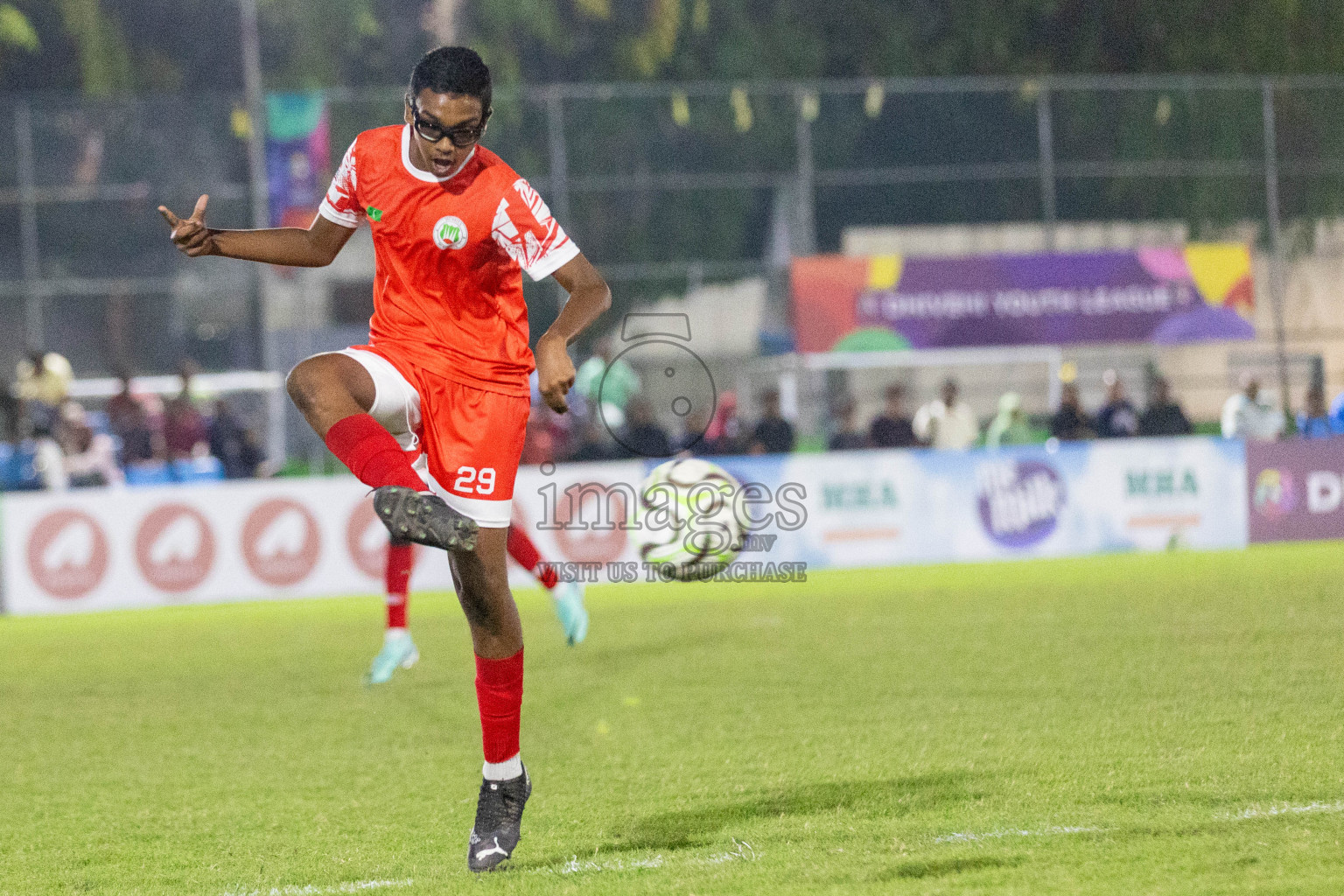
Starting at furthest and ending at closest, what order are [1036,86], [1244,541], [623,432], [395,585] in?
1. [1036,86]
2. [623,432]
3. [1244,541]
4. [395,585]

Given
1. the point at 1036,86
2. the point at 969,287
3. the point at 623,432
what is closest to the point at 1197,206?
the point at 1036,86

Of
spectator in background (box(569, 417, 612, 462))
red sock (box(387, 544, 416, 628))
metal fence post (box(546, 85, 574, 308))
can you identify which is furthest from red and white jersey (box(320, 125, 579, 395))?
metal fence post (box(546, 85, 574, 308))

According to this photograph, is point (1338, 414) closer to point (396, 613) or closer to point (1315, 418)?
point (1315, 418)

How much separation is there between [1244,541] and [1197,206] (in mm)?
11195

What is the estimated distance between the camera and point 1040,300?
2367cm

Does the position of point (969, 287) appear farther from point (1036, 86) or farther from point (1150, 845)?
point (1150, 845)

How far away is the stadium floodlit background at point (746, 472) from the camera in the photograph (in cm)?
523

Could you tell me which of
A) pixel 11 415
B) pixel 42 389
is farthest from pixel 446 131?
pixel 42 389

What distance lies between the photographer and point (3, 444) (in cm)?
1741

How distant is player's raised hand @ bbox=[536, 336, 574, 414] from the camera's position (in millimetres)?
4355

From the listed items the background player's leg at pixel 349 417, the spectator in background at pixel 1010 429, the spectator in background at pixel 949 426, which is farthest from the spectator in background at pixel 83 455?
the background player's leg at pixel 349 417

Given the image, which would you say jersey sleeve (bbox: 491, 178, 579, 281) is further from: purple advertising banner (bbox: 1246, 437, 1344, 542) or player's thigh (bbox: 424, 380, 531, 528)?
purple advertising banner (bbox: 1246, 437, 1344, 542)

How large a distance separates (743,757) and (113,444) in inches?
556

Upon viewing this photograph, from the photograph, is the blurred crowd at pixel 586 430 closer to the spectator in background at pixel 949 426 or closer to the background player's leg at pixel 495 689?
the spectator in background at pixel 949 426
